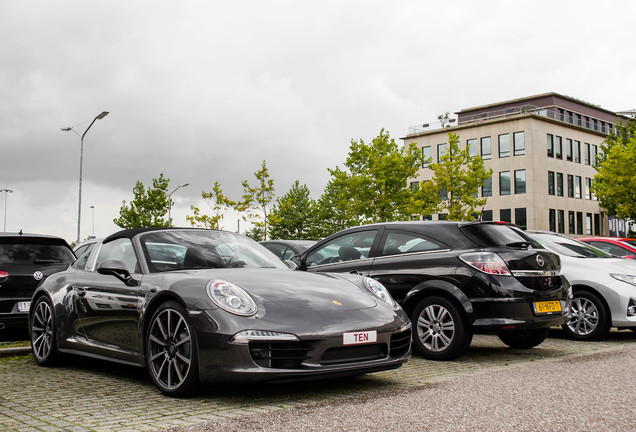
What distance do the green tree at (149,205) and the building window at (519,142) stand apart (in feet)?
103

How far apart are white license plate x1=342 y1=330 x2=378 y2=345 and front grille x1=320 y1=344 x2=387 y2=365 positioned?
52 mm

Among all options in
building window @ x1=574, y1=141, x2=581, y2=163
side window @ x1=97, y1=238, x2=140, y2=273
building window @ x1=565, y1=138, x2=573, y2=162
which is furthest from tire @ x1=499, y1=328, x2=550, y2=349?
building window @ x1=574, y1=141, x2=581, y2=163

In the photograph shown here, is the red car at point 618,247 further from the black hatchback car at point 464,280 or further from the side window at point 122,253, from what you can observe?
the side window at point 122,253

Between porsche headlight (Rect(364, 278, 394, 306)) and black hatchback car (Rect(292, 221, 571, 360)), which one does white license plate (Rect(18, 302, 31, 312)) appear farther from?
porsche headlight (Rect(364, 278, 394, 306))

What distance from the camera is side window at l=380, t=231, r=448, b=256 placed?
805 cm

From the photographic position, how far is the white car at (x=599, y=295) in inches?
377

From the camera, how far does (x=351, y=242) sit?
29.2 ft

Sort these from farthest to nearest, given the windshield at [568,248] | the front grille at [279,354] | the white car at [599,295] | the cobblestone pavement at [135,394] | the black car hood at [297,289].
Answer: the windshield at [568,248] < the white car at [599,295] < the black car hood at [297,289] < the front grille at [279,354] < the cobblestone pavement at [135,394]

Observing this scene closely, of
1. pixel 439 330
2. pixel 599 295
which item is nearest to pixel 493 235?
pixel 439 330

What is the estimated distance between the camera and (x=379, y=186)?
4394 centimetres

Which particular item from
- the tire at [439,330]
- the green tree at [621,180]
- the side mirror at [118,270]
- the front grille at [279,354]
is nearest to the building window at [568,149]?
the green tree at [621,180]

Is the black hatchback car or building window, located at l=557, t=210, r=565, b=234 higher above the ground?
building window, located at l=557, t=210, r=565, b=234

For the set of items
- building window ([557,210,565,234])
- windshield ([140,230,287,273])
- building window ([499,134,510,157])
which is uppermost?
building window ([499,134,510,157])

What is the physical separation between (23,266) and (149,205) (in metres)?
47.6
